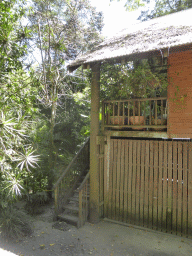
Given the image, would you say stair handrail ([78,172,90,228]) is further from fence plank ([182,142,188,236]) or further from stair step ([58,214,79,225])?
fence plank ([182,142,188,236])

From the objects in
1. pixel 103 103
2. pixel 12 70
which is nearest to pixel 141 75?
pixel 103 103

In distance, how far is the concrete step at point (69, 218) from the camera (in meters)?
6.30

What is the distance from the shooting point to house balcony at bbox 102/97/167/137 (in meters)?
5.90

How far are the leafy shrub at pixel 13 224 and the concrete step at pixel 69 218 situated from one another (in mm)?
1032

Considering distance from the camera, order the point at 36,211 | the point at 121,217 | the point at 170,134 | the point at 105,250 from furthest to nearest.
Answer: the point at 36,211
the point at 121,217
the point at 170,134
the point at 105,250

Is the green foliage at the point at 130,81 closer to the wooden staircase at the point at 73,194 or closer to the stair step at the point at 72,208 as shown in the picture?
the wooden staircase at the point at 73,194

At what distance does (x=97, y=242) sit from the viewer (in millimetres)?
5391

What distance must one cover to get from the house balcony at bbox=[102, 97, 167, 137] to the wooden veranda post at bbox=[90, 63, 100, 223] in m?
0.27

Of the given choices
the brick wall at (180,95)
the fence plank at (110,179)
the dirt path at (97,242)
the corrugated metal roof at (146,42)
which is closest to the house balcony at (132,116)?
the brick wall at (180,95)

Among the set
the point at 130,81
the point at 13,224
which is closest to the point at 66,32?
the point at 130,81

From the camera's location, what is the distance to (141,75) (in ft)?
19.4

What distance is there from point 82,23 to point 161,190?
→ 8.91 m

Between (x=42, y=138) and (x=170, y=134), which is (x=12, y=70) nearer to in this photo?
(x=42, y=138)

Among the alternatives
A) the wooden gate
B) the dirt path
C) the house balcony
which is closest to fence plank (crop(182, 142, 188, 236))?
the wooden gate
